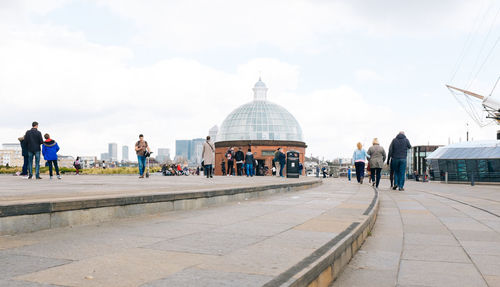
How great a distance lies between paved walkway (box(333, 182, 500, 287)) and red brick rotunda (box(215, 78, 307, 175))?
165 feet

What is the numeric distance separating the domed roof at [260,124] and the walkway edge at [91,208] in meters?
53.9

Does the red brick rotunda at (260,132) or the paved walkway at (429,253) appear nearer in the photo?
the paved walkway at (429,253)

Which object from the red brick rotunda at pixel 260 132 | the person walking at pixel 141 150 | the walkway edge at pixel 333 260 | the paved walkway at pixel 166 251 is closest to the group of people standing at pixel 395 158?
the person walking at pixel 141 150

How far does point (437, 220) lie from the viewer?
8609mm

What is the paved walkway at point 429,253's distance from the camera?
178 inches

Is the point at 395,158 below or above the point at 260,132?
below

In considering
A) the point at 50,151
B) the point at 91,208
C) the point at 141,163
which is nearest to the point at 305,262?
the point at 91,208

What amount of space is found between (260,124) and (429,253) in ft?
192

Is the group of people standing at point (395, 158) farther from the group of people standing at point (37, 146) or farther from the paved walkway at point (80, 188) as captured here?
the group of people standing at point (37, 146)

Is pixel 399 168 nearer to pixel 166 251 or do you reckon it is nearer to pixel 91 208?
pixel 91 208

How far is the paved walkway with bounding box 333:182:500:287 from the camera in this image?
4.52 m

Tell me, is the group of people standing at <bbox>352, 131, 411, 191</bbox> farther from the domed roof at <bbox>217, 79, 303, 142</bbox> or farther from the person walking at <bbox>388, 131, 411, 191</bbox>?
the domed roof at <bbox>217, 79, 303, 142</bbox>

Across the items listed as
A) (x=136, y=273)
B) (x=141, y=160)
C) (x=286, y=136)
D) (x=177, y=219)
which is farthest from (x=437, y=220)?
(x=286, y=136)

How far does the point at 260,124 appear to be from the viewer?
210ft
